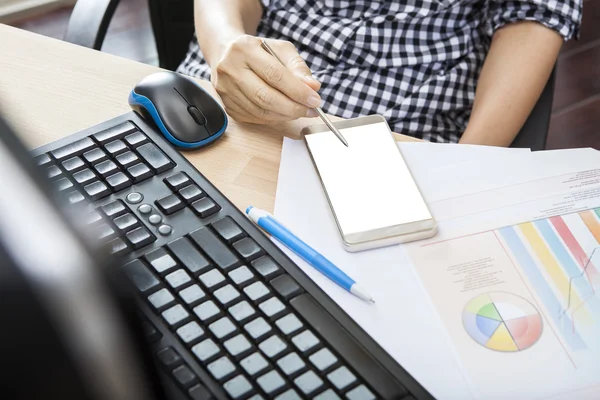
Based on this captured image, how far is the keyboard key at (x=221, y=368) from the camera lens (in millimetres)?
456

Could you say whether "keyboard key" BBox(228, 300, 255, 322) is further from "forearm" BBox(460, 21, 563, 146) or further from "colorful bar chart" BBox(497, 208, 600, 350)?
"forearm" BBox(460, 21, 563, 146)

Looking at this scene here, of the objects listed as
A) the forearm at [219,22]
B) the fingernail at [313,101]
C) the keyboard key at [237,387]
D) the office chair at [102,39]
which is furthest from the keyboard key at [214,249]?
the office chair at [102,39]

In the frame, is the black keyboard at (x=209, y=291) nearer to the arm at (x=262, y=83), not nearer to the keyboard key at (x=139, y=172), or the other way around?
the keyboard key at (x=139, y=172)

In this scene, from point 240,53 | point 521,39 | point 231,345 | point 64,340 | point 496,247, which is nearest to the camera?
point 64,340

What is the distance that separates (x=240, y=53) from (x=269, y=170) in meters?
0.15

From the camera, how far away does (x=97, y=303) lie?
8.8 inches

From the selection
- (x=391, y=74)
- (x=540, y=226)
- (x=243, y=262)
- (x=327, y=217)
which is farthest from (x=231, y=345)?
(x=391, y=74)

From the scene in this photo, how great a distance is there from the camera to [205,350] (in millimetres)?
469

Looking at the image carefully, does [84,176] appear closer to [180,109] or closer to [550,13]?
[180,109]

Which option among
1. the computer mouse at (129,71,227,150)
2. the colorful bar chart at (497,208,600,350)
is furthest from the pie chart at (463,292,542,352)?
the computer mouse at (129,71,227,150)

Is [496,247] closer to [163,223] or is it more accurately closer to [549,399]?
[549,399]

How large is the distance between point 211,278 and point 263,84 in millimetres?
265

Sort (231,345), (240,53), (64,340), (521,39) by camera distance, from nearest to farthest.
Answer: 1. (64,340)
2. (231,345)
3. (240,53)
4. (521,39)

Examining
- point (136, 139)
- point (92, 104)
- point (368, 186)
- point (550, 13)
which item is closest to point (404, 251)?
point (368, 186)
